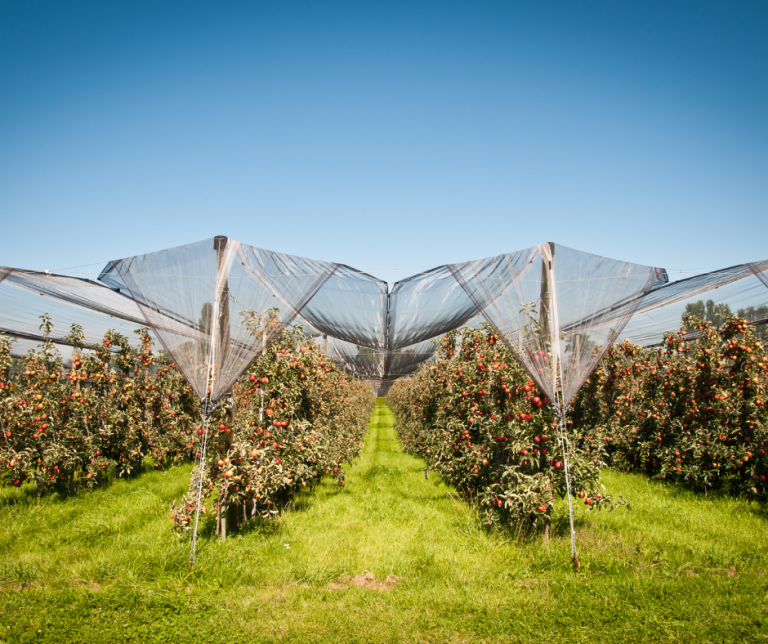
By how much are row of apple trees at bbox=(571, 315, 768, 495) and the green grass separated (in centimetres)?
69

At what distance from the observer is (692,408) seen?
6078mm

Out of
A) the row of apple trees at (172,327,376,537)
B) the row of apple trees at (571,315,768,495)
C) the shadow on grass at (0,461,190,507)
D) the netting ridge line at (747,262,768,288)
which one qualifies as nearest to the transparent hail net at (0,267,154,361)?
the row of apple trees at (172,327,376,537)

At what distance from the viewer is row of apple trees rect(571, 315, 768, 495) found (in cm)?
533

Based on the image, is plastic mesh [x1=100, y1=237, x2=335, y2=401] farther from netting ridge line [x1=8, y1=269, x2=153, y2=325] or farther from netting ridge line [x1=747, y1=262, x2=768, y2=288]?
netting ridge line [x1=747, y1=262, x2=768, y2=288]

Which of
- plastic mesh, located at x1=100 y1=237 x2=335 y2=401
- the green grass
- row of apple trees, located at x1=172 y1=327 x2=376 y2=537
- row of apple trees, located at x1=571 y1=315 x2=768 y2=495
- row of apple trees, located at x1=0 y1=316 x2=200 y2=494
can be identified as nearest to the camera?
the green grass

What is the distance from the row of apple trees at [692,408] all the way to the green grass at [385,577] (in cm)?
69

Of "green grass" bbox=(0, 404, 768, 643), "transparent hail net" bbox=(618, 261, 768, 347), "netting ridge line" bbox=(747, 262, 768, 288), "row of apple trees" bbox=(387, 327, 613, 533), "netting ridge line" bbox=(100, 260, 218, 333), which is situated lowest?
"green grass" bbox=(0, 404, 768, 643)

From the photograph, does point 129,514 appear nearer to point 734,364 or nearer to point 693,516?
point 693,516

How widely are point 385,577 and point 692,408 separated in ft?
17.2

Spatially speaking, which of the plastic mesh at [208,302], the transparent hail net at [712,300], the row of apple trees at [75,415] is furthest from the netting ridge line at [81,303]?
the transparent hail net at [712,300]

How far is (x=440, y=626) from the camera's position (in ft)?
9.30

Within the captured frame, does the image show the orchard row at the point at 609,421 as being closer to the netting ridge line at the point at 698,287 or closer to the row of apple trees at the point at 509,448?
the row of apple trees at the point at 509,448

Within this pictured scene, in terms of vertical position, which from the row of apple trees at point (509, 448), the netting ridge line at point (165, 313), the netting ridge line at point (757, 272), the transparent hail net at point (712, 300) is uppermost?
the netting ridge line at point (757, 272)

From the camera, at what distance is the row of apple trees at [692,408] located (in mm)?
5332
